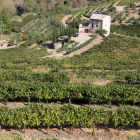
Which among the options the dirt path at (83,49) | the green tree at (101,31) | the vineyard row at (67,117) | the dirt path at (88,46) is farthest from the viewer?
the green tree at (101,31)

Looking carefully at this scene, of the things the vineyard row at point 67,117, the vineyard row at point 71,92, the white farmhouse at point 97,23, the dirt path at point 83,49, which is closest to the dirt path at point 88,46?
the dirt path at point 83,49

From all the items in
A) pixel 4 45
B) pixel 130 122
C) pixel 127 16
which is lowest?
pixel 4 45

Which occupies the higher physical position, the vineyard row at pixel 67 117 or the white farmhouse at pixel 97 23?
the white farmhouse at pixel 97 23

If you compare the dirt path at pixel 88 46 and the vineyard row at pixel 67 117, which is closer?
the vineyard row at pixel 67 117

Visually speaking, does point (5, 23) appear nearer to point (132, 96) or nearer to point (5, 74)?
point (5, 74)

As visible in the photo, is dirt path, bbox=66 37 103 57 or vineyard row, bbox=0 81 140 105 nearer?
vineyard row, bbox=0 81 140 105

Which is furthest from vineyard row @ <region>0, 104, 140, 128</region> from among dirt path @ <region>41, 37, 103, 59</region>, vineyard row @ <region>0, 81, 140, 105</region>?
dirt path @ <region>41, 37, 103, 59</region>

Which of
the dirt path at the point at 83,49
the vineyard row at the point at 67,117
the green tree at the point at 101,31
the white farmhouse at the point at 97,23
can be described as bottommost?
the dirt path at the point at 83,49

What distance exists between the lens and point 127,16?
267 feet

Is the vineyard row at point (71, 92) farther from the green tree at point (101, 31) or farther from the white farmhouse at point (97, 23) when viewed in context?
the white farmhouse at point (97, 23)

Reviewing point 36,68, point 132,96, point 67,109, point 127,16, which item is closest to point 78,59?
point 36,68

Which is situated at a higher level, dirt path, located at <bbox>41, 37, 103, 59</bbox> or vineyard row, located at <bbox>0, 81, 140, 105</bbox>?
vineyard row, located at <bbox>0, 81, 140, 105</bbox>

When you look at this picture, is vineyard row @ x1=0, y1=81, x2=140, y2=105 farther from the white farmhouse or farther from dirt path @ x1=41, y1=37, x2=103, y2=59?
the white farmhouse

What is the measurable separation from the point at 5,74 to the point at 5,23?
232ft
